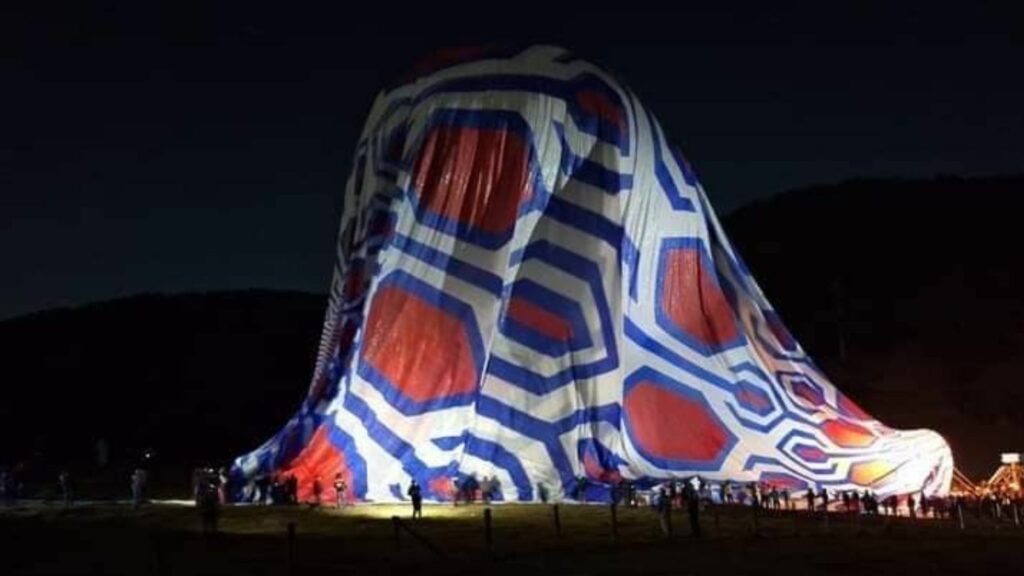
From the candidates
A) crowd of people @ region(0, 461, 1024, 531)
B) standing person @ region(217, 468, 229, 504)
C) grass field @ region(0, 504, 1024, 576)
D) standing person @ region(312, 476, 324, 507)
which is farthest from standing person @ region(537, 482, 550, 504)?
standing person @ region(217, 468, 229, 504)

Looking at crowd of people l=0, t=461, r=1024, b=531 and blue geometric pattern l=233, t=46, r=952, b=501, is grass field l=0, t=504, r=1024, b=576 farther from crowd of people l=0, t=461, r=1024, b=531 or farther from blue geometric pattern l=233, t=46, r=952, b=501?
blue geometric pattern l=233, t=46, r=952, b=501

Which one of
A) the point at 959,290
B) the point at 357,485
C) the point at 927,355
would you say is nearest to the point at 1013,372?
the point at 927,355

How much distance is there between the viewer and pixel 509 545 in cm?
1792

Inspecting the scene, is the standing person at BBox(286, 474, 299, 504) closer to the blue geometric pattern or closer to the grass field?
the blue geometric pattern

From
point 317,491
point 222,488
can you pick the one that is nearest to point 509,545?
point 317,491

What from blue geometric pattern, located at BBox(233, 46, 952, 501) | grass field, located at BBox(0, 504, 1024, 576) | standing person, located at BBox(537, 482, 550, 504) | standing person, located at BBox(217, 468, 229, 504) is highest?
blue geometric pattern, located at BBox(233, 46, 952, 501)

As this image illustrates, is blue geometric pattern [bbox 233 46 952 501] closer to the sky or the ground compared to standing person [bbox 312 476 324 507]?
closer to the sky

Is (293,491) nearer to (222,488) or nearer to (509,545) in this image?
(222,488)

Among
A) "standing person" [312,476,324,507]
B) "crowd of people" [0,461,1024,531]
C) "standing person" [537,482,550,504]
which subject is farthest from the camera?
Answer: "standing person" [312,476,324,507]

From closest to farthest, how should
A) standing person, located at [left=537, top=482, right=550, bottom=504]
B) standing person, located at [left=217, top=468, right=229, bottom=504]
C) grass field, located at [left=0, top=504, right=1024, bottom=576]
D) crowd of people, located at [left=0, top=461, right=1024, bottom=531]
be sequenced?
grass field, located at [left=0, top=504, right=1024, bottom=576]
crowd of people, located at [left=0, top=461, right=1024, bottom=531]
standing person, located at [left=537, top=482, right=550, bottom=504]
standing person, located at [left=217, top=468, right=229, bottom=504]

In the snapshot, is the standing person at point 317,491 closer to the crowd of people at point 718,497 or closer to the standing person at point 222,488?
the crowd of people at point 718,497

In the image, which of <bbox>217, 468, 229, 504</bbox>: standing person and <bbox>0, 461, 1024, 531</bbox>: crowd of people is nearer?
<bbox>0, 461, 1024, 531</bbox>: crowd of people

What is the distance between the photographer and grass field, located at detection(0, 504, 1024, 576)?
15.6m

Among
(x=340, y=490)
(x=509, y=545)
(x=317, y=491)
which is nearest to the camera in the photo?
(x=509, y=545)
